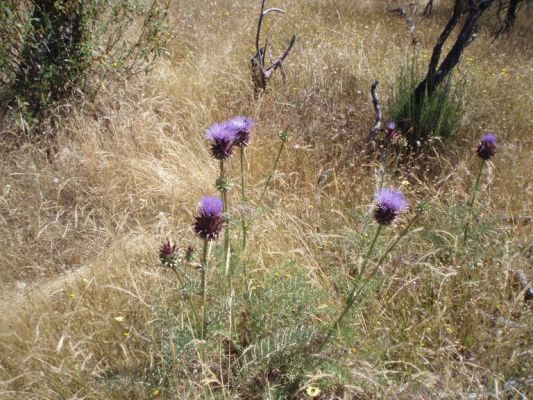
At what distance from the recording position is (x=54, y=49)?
403 cm

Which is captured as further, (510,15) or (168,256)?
(510,15)

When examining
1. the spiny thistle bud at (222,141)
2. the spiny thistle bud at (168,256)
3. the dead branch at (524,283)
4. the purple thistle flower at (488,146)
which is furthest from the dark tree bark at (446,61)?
the spiny thistle bud at (168,256)

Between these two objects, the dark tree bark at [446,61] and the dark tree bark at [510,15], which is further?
the dark tree bark at [510,15]

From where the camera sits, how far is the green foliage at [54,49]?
12.5 ft

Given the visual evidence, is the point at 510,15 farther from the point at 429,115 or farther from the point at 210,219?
the point at 210,219

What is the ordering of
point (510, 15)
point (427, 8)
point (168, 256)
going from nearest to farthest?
point (168, 256) < point (510, 15) < point (427, 8)

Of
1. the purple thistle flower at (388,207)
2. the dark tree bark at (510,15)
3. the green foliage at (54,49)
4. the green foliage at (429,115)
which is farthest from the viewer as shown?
the dark tree bark at (510,15)

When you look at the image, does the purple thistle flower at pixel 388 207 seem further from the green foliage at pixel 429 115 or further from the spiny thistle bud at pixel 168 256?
the green foliage at pixel 429 115

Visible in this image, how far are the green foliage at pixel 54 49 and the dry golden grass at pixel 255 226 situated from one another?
30 centimetres

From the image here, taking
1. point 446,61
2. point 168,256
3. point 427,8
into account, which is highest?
point 427,8

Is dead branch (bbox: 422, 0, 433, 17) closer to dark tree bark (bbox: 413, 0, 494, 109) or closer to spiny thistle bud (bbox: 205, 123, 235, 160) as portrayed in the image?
dark tree bark (bbox: 413, 0, 494, 109)

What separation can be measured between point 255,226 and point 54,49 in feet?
8.86

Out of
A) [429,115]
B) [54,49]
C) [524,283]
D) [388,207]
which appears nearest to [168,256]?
[388,207]

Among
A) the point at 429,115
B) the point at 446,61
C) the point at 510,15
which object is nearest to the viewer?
the point at 429,115
